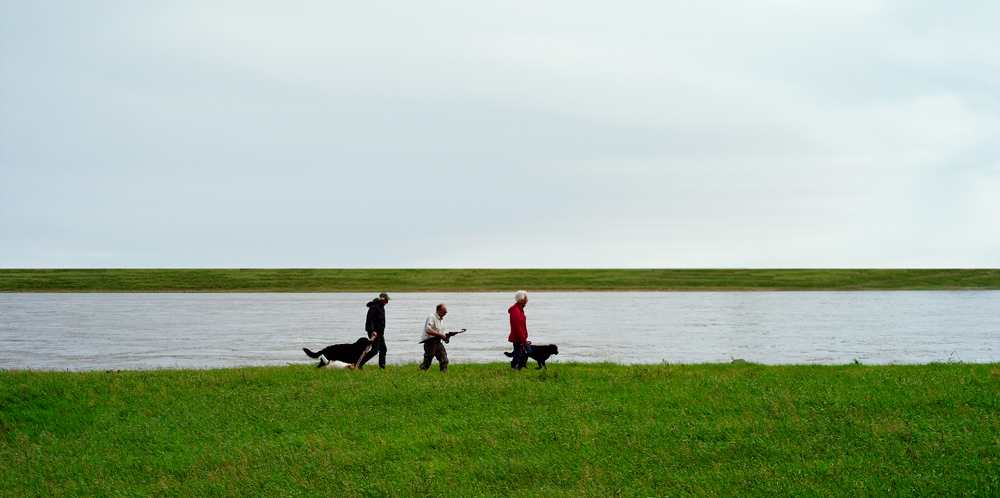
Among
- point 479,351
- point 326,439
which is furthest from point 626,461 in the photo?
point 479,351

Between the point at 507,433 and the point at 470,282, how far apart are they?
12999 cm

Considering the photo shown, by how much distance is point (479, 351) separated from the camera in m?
34.3

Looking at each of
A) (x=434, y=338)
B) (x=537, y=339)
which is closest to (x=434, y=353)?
(x=434, y=338)

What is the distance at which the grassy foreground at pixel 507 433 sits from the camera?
11.2 metres

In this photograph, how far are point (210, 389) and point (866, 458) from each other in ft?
48.1

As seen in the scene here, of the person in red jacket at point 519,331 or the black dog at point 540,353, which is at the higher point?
the person in red jacket at point 519,331

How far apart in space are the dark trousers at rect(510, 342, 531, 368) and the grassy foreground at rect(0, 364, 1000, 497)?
82 cm

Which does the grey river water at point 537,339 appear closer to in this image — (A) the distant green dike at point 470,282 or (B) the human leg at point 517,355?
(B) the human leg at point 517,355

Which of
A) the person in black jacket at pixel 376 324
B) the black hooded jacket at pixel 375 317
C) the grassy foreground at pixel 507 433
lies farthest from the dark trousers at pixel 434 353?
the black hooded jacket at pixel 375 317

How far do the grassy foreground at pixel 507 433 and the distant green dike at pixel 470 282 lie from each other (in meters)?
117

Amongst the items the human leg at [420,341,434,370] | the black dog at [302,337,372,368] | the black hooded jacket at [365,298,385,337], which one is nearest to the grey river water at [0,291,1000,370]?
the black dog at [302,337,372,368]

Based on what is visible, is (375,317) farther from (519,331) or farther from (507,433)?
(507,433)

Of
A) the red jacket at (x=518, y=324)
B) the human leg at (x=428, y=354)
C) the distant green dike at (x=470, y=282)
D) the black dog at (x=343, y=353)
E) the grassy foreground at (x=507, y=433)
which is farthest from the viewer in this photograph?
the distant green dike at (x=470, y=282)

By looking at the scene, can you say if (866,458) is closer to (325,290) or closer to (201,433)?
(201,433)
